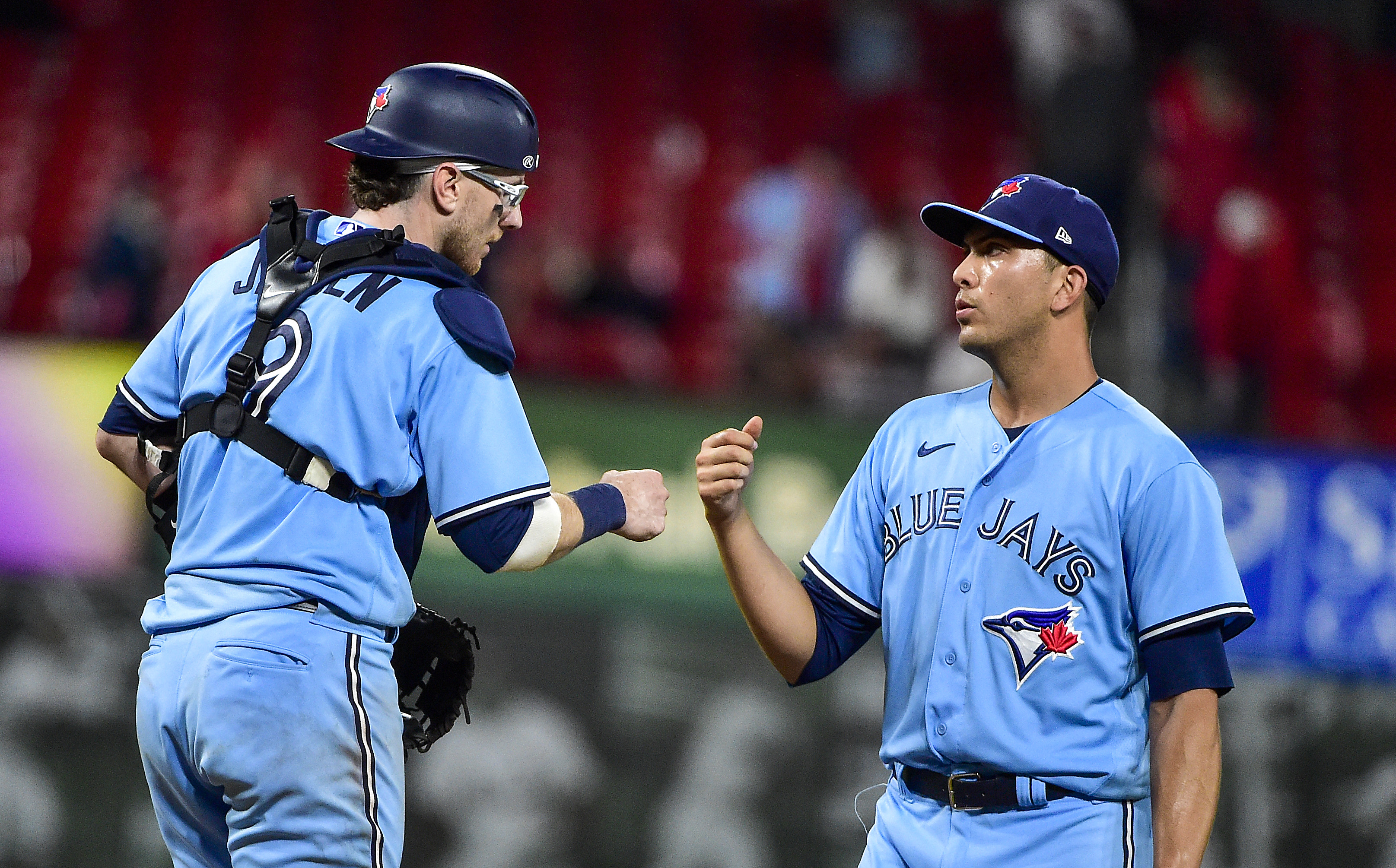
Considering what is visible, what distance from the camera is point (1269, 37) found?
9906 millimetres

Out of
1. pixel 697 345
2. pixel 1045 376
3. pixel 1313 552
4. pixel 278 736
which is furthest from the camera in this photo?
pixel 697 345

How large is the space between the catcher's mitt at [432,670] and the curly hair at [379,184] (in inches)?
34.3

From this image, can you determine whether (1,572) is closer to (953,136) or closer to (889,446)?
(889,446)

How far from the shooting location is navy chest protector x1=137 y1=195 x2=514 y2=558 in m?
2.75

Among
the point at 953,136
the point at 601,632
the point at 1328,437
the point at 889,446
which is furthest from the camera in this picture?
the point at 953,136

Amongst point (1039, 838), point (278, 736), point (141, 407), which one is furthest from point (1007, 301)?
point (141, 407)

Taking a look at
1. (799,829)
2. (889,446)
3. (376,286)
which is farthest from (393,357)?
(799,829)

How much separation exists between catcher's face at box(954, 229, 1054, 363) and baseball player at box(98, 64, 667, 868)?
2.91 feet

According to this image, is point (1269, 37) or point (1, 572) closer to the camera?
point (1, 572)

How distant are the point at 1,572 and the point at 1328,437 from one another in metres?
6.34

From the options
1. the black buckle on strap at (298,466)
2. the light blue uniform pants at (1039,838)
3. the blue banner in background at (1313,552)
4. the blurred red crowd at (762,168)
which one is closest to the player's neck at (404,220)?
the black buckle on strap at (298,466)

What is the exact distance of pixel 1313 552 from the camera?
7.00m

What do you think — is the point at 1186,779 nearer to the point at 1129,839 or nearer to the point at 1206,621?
the point at 1129,839

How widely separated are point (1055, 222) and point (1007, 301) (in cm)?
19
